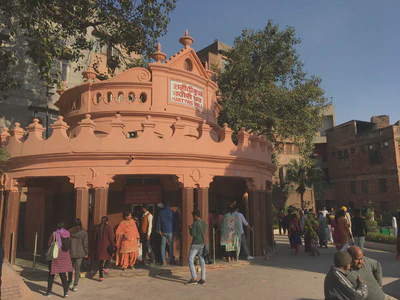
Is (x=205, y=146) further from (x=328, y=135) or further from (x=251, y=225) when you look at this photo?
(x=328, y=135)

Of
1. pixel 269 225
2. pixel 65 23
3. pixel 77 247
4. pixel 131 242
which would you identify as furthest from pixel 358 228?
pixel 65 23

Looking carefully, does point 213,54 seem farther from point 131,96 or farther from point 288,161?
point 131,96

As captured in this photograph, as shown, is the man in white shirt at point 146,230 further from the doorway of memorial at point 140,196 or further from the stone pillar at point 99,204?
the stone pillar at point 99,204

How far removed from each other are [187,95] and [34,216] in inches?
337

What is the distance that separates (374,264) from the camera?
4.17 m

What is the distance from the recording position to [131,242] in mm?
8961

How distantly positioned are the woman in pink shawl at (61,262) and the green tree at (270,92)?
1332cm

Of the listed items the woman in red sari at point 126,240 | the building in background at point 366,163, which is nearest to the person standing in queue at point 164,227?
the woman in red sari at point 126,240

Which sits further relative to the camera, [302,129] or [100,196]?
[302,129]

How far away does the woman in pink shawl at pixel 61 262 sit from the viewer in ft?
22.6

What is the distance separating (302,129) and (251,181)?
9702 mm

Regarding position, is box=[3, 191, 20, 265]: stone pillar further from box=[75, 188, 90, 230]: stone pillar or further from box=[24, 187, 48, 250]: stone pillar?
box=[24, 187, 48, 250]: stone pillar

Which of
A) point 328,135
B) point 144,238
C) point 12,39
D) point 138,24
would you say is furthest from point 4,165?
point 328,135

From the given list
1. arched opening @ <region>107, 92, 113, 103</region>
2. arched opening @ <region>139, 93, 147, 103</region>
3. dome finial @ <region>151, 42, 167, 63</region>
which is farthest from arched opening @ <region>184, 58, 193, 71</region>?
arched opening @ <region>107, 92, 113, 103</region>
